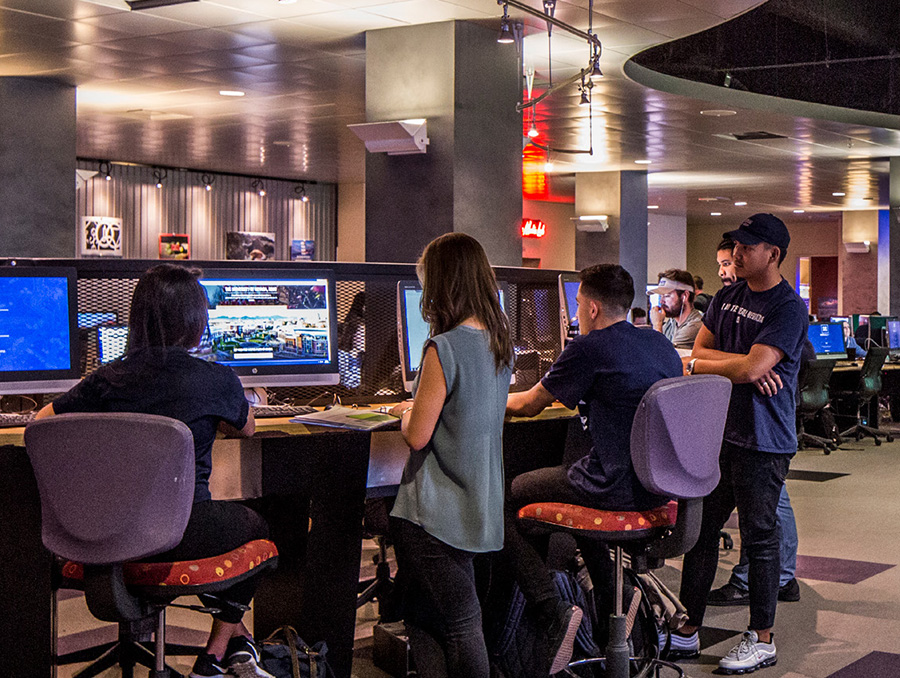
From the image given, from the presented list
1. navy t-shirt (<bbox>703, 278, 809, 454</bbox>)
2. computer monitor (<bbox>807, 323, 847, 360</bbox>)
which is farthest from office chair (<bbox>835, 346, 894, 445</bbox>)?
navy t-shirt (<bbox>703, 278, 809, 454</bbox>)

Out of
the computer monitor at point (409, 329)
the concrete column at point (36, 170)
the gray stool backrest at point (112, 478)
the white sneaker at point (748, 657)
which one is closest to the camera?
the gray stool backrest at point (112, 478)

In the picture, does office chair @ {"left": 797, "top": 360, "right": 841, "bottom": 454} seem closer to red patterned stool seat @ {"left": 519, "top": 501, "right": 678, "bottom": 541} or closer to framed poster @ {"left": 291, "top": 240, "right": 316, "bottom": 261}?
red patterned stool seat @ {"left": 519, "top": 501, "right": 678, "bottom": 541}

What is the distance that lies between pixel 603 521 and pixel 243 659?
1.19m

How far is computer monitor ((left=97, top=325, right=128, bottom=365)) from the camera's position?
3865 millimetres

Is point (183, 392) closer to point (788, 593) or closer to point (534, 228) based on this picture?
point (788, 593)

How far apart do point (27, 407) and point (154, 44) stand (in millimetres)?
5103

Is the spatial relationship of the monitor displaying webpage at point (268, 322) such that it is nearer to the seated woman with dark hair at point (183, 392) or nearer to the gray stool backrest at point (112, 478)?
the seated woman with dark hair at point (183, 392)

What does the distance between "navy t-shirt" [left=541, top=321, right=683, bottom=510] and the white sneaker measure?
0.87m

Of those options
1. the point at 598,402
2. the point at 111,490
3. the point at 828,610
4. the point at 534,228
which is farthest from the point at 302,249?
the point at 111,490

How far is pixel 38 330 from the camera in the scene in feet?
12.0

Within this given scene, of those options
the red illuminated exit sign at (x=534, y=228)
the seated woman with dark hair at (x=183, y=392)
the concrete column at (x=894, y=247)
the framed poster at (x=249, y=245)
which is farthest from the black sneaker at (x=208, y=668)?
the red illuminated exit sign at (x=534, y=228)

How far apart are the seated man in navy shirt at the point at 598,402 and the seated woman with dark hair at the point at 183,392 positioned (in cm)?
95

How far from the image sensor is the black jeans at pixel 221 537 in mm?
2785

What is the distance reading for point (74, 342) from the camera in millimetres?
3730
